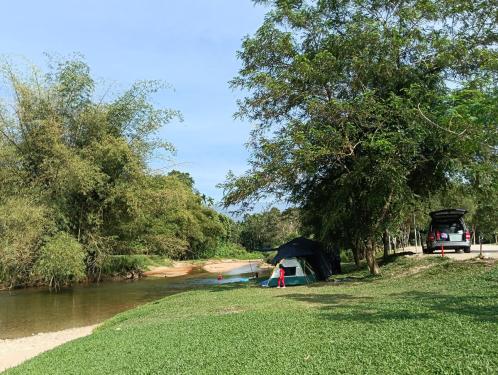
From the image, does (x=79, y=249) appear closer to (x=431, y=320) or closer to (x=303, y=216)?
(x=303, y=216)

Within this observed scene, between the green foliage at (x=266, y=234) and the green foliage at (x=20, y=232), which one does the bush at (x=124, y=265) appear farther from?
the green foliage at (x=266, y=234)

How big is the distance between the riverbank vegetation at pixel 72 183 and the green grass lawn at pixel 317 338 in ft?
61.7

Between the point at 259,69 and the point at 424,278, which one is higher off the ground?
the point at 259,69

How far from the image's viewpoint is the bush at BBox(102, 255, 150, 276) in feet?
123

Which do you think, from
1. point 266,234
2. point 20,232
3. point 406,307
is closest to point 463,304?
point 406,307

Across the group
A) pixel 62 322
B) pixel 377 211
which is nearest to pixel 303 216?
pixel 377 211

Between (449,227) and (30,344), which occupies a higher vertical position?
(449,227)

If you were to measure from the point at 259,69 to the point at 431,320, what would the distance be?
1391 centimetres

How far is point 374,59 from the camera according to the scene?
17219 mm

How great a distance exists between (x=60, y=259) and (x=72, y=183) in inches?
193

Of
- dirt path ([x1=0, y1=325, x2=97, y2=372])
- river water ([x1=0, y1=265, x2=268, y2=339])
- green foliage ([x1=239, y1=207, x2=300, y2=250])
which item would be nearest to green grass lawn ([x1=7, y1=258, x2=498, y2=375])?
dirt path ([x1=0, y1=325, x2=97, y2=372])

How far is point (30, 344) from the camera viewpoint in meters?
14.5

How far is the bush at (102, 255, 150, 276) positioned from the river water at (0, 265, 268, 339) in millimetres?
3898

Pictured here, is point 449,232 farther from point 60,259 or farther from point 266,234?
point 266,234
